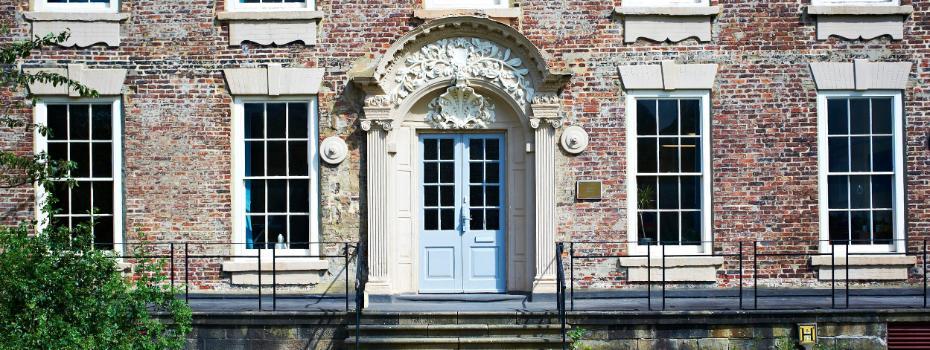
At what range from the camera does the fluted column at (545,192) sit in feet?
42.6

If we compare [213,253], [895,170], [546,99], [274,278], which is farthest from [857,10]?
[213,253]

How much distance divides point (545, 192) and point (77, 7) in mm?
6291

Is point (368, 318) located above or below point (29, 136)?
below

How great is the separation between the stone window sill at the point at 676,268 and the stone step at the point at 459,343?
2082 millimetres

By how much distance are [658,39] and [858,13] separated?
2.47 metres

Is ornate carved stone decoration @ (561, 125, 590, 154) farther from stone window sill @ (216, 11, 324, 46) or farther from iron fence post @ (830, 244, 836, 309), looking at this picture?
stone window sill @ (216, 11, 324, 46)

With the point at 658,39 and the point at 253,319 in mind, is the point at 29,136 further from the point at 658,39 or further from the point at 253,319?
the point at 658,39

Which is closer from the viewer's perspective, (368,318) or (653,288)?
(368,318)

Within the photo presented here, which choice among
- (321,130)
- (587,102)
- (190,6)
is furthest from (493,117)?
(190,6)

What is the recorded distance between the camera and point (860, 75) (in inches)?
517

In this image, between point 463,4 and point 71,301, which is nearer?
point 71,301

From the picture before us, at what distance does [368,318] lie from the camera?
1167 centimetres

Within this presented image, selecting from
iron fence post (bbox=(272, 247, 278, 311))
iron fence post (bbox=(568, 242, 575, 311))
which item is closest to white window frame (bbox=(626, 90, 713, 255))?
iron fence post (bbox=(568, 242, 575, 311))

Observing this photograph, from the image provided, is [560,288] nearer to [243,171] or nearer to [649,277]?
[649,277]
